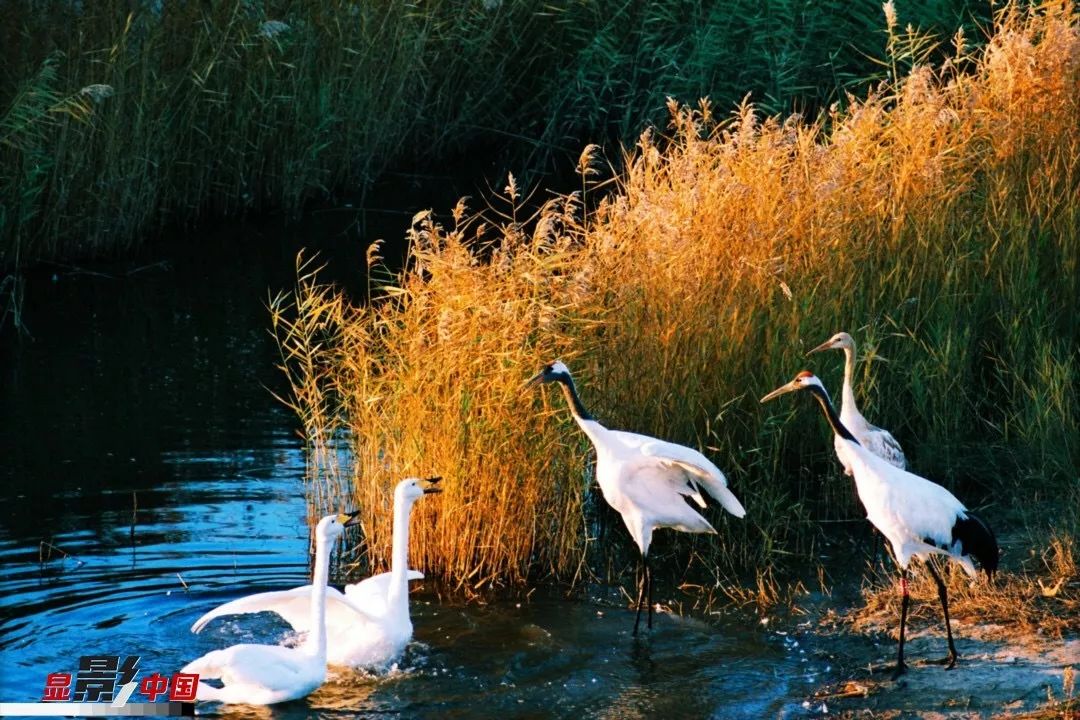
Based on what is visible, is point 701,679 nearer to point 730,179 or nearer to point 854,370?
point 854,370

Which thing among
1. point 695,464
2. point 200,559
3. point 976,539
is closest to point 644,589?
point 695,464

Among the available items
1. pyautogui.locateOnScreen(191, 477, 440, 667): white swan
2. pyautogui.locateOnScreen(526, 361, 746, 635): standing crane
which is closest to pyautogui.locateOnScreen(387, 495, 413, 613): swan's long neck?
pyautogui.locateOnScreen(191, 477, 440, 667): white swan

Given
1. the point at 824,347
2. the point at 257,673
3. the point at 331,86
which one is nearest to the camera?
the point at 257,673

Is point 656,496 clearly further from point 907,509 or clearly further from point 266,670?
point 266,670

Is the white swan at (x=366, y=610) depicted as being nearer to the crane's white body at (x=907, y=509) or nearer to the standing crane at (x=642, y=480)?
the standing crane at (x=642, y=480)

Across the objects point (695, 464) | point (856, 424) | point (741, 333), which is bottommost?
point (695, 464)

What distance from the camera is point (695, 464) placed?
21.8ft

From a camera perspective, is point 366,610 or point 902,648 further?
point 366,610

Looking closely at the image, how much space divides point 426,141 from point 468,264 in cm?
880

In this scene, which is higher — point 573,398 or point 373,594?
point 573,398

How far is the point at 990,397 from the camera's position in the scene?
28.9 ft

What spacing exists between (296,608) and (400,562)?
477 millimetres

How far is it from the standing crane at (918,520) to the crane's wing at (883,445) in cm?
118

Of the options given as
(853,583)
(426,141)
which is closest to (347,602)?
(853,583)
